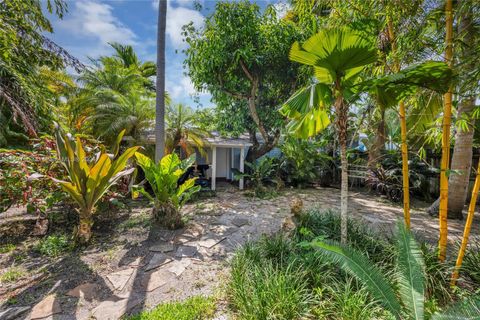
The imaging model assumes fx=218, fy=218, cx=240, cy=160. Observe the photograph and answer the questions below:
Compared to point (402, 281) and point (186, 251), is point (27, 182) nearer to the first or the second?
point (186, 251)

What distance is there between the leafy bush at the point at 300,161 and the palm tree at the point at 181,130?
409 cm

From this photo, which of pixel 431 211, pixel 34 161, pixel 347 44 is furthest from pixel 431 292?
pixel 34 161

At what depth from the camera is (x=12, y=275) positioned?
334cm

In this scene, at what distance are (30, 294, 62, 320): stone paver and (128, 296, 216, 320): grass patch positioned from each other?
3.32 feet

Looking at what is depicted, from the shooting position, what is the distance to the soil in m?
2.86

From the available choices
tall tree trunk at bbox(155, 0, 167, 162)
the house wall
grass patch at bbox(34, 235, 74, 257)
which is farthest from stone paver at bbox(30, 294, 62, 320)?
the house wall

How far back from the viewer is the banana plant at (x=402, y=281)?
84.7 inches

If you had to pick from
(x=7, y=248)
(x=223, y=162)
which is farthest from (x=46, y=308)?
(x=223, y=162)

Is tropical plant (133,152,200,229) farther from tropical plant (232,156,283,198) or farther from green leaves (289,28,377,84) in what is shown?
tropical plant (232,156,283,198)

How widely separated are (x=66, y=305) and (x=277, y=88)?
929 centimetres

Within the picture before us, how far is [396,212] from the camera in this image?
693 centimetres

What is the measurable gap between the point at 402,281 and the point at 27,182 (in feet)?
20.7

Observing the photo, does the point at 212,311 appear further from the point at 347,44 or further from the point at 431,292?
Answer: the point at 347,44

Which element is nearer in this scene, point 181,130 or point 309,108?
point 309,108
